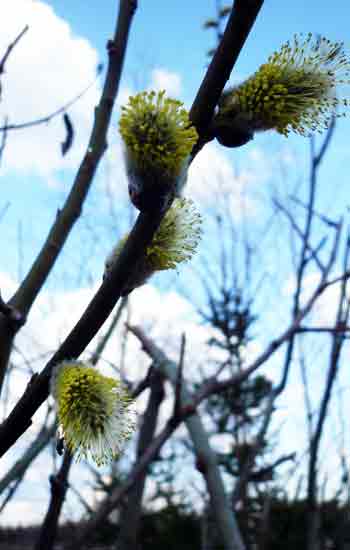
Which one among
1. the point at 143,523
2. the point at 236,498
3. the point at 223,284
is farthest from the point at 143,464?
the point at 143,523

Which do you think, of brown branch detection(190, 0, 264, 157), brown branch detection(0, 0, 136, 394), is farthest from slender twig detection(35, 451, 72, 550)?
brown branch detection(190, 0, 264, 157)

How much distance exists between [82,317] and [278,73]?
0.42 metres

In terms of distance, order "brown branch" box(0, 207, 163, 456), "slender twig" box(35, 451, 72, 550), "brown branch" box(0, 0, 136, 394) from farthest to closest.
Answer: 1. "brown branch" box(0, 0, 136, 394)
2. "slender twig" box(35, 451, 72, 550)
3. "brown branch" box(0, 207, 163, 456)

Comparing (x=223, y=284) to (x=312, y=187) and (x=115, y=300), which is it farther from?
(x=115, y=300)

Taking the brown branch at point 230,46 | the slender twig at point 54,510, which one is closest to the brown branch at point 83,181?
the slender twig at point 54,510

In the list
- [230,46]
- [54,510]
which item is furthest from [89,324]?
[54,510]

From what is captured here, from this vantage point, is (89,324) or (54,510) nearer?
(89,324)

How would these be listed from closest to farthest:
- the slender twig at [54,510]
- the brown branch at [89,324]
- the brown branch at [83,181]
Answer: the brown branch at [89,324] → the slender twig at [54,510] → the brown branch at [83,181]

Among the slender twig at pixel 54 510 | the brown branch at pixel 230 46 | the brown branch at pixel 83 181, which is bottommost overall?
the slender twig at pixel 54 510

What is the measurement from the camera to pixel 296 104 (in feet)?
2.61

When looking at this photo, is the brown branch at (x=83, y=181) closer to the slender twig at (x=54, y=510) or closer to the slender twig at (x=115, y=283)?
the slender twig at (x=54, y=510)

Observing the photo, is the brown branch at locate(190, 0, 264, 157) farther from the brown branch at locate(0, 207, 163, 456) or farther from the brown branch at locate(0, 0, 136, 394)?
the brown branch at locate(0, 0, 136, 394)

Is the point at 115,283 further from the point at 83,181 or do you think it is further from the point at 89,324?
the point at 83,181

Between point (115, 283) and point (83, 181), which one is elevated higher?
point (83, 181)
